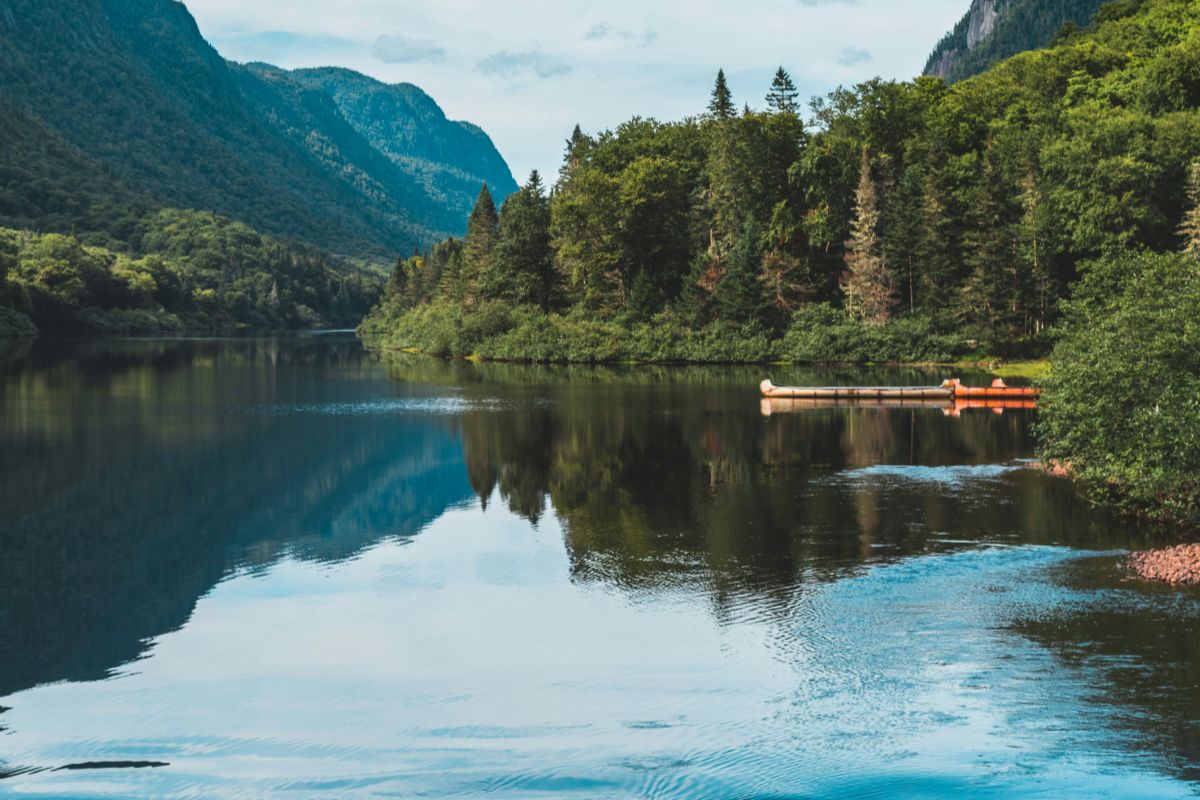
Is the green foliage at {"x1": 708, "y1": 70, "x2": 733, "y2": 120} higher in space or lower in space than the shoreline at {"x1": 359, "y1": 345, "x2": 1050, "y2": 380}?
higher

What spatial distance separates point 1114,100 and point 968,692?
8908 centimetres

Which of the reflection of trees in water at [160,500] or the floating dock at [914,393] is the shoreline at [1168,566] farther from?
the floating dock at [914,393]

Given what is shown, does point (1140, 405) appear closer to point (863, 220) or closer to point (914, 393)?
point (914, 393)

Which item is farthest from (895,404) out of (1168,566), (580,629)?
(580,629)

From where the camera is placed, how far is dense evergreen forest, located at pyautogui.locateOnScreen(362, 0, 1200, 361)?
79938 mm

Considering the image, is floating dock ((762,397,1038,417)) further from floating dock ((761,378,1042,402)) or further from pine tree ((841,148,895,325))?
pine tree ((841,148,895,325))

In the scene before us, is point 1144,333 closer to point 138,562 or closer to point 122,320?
point 138,562

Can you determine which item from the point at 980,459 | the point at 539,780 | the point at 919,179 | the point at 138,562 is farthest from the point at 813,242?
the point at 539,780

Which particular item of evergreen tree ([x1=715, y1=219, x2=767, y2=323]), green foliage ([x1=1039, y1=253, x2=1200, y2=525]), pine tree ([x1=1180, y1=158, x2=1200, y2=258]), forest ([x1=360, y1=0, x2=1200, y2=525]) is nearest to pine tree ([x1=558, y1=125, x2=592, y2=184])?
forest ([x1=360, y1=0, x2=1200, y2=525])

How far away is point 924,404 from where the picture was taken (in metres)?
54.1

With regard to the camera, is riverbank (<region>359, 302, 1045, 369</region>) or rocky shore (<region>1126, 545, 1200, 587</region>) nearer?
rocky shore (<region>1126, 545, 1200, 587</region>)

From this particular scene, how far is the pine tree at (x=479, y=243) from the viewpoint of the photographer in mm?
116000

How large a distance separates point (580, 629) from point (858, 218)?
7787cm

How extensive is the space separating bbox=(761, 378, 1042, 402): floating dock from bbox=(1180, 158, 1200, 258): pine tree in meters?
23.3
